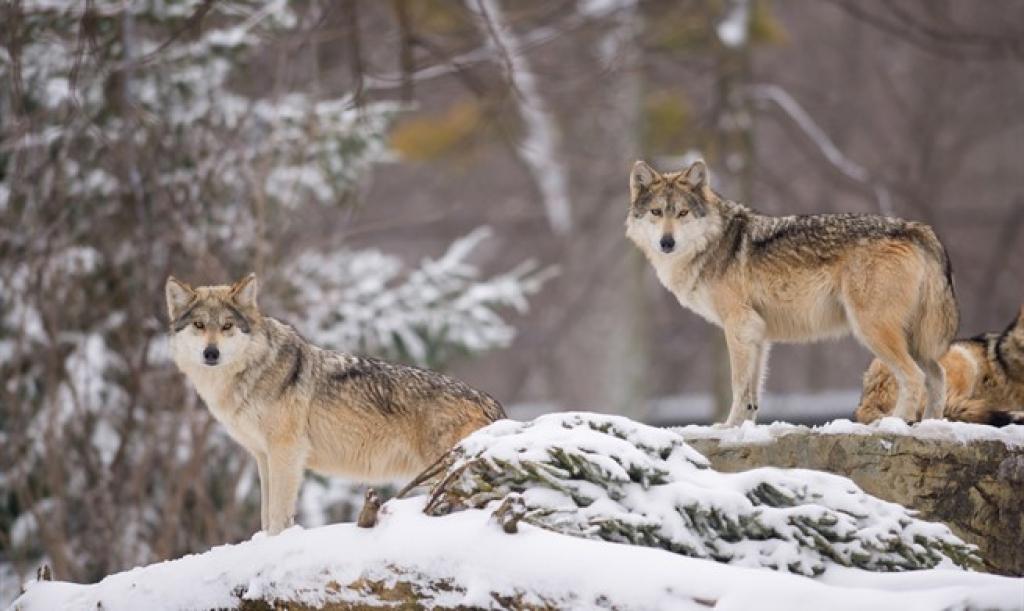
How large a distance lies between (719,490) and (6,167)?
960cm

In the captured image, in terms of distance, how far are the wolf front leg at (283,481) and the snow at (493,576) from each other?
115 centimetres

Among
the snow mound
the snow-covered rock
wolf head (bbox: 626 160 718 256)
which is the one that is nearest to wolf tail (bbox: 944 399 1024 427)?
the snow-covered rock

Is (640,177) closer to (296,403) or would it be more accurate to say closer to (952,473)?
(296,403)

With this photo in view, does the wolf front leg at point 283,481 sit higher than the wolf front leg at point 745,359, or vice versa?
the wolf front leg at point 745,359

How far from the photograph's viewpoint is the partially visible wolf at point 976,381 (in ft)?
29.7

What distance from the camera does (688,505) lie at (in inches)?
251

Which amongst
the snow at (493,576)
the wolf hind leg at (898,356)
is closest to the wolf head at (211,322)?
the snow at (493,576)

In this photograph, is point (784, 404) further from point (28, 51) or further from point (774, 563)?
point (774, 563)

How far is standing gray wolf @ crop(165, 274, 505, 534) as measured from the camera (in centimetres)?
830

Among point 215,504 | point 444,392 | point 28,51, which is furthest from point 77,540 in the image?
point 444,392

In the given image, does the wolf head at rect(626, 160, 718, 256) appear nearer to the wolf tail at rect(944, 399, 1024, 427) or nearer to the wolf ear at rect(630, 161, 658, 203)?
the wolf ear at rect(630, 161, 658, 203)

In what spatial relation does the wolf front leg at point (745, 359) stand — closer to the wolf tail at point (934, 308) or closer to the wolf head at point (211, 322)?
the wolf tail at point (934, 308)

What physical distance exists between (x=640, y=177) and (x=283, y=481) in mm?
2770

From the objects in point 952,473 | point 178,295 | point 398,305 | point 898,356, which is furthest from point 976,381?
point 398,305
